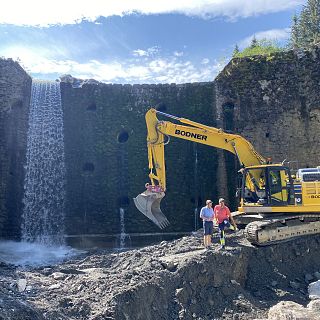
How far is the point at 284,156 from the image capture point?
1561cm

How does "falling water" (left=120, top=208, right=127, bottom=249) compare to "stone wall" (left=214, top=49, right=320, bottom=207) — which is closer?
"stone wall" (left=214, top=49, right=320, bottom=207)

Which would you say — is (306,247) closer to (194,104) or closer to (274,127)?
(274,127)

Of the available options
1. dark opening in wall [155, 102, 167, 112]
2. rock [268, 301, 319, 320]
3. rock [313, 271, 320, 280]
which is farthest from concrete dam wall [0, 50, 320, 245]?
rock [268, 301, 319, 320]

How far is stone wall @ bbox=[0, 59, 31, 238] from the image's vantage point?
52.1 feet

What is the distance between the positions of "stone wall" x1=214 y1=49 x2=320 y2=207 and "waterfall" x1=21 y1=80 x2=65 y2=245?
6159 millimetres

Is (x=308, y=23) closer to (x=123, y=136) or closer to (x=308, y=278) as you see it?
(x=123, y=136)

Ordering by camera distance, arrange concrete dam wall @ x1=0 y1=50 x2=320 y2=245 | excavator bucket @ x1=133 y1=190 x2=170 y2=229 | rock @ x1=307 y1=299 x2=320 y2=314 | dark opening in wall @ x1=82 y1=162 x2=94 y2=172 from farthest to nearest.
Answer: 1. dark opening in wall @ x1=82 y1=162 x2=94 y2=172
2. concrete dam wall @ x1=0 y1=50 x2=320 y2=245
3. excavator bucket @ x1=133 y1=190 x2=170 y2=229
4. rock @ x1=307 y1=299 x2=320 y2=314

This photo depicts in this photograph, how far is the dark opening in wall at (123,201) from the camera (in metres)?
16.7

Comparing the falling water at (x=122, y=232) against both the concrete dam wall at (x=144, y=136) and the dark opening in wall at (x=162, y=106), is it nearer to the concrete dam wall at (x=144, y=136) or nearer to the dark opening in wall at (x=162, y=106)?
the concrete dam wall at (x=144, y=136)

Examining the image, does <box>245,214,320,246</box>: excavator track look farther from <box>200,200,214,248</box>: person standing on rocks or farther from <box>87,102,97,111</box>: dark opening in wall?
<box>87,102,97,111</box>: dark opening in wall

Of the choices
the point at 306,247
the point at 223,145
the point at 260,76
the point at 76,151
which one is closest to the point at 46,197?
the point at 76,151

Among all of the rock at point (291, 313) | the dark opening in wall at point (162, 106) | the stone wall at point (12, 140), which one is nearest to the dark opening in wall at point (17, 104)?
the stone wall at point (12, 140)

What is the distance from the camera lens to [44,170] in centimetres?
1670

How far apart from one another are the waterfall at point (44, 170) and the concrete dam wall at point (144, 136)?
0.27 metres
